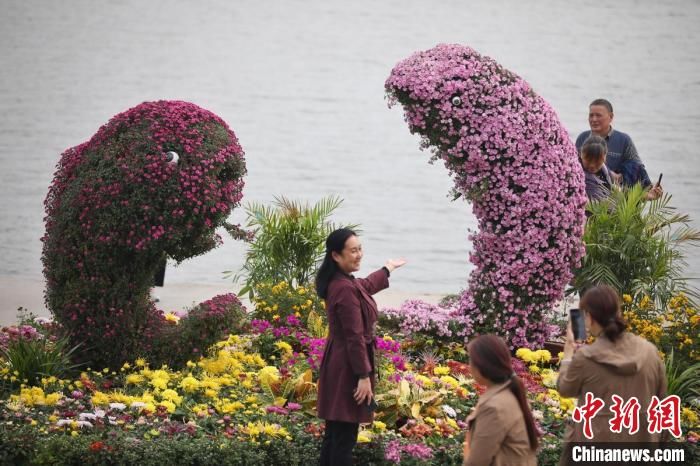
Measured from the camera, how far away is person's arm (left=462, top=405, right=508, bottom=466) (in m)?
4.23

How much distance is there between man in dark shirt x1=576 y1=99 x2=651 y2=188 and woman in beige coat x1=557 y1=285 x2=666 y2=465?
15.8 ft

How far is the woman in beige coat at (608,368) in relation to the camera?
184 inches

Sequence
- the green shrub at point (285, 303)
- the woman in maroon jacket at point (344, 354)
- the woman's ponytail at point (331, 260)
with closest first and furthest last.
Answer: the woman in maroon jacket at point (344, 354) < the woman's ponytail at point (331, 260) < the green shrub at point (285, 303)

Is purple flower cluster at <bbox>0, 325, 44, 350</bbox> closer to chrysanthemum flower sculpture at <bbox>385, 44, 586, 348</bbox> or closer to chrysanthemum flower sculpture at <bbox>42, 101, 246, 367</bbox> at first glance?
chrysanthemum flower sculpture at <bbox>42, 101, 246, 367</bbox>

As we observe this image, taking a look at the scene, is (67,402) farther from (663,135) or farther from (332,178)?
(663,135)

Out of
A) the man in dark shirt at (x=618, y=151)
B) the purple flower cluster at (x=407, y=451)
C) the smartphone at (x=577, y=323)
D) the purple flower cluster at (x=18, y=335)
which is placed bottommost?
the purple flower cluster at (x=407, y=451)

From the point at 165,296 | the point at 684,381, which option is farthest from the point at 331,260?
the point at 165,296

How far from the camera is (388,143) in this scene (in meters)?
19.9

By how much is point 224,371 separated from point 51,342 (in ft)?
4.03

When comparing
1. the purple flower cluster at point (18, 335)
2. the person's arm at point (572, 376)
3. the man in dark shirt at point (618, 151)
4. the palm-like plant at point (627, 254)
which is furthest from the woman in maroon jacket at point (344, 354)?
the man in dark shirt at point (618, 151)

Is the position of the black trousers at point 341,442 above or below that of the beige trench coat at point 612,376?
below

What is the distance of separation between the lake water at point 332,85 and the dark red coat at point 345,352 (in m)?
6.62

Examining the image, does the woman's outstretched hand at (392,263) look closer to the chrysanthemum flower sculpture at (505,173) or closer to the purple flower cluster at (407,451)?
the purple flower cluster at (407,451)

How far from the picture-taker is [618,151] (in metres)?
9.42
